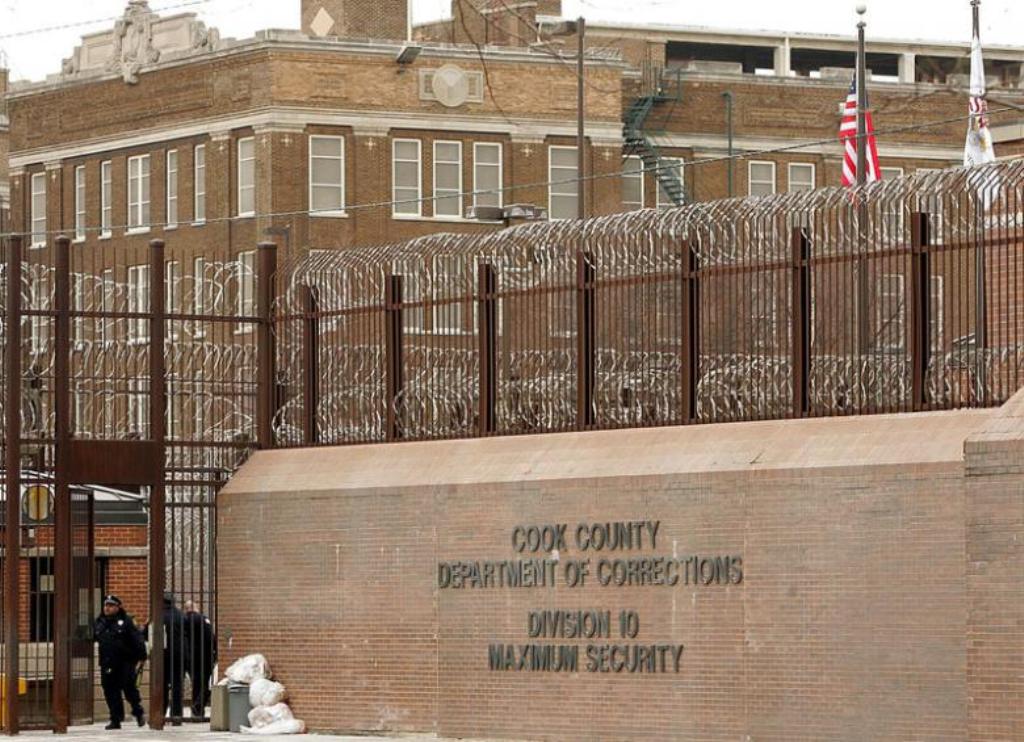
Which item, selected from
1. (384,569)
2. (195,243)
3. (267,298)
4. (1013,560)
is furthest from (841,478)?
(195,243)

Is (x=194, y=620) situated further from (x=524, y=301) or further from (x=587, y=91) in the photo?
(x=587, y=91)

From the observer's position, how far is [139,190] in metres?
73.2

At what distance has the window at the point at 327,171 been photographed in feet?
229

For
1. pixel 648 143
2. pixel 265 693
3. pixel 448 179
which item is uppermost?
pixel 648 143

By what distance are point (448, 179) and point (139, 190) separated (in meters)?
8.07

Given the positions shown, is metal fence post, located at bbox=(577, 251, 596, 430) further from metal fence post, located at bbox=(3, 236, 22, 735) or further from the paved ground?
metal fence post, located at bbox=(3, 236, 22, 735)

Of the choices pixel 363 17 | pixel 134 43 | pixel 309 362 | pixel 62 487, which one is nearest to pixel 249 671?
pixel 62 487

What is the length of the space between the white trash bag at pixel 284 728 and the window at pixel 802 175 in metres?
50.5

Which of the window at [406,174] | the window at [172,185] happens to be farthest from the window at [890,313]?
the window at [172,185]

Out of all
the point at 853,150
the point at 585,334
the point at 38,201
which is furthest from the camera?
the point at 38,201

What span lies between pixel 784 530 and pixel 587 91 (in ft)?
168

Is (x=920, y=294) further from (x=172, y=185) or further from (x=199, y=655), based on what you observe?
(x=172, y=185)

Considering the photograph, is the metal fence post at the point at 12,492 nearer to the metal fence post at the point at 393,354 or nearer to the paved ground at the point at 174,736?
the paved ground at the point at 174,736

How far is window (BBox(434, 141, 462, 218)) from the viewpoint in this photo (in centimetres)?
7069
